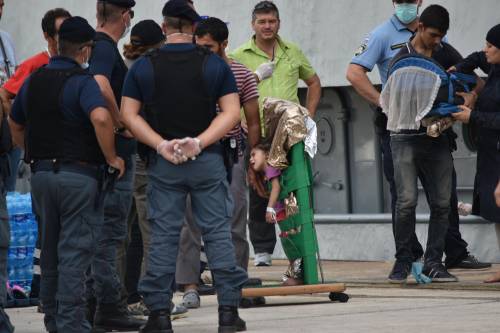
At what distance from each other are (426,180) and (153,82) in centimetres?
350

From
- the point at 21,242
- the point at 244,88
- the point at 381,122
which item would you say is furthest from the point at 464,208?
the point at 21,242

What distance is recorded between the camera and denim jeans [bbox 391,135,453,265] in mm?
10703

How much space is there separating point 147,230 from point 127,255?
0.24 metres

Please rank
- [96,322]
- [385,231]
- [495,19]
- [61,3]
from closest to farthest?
[96,322], [495,19], [385,231], [61,3]

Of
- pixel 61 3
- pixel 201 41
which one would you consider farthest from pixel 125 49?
pixel 61 3

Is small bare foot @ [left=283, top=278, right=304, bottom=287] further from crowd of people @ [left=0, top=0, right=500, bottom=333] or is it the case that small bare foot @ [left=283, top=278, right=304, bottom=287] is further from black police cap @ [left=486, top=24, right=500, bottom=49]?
black police cap @ [left=486, top=24, right=500, bottom=49]

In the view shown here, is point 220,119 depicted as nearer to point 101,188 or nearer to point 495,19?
point 101,188

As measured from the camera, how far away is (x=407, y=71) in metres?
10.5

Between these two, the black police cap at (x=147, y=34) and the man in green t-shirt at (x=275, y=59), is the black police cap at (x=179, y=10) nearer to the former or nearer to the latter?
the black police cap at (x=147, y=34)

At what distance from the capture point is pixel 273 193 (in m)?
9.85

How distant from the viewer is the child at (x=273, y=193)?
9688 millimetres

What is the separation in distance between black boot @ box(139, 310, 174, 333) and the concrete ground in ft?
1.56

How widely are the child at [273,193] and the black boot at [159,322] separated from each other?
1.93 m

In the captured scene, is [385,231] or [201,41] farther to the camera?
[385,231]
